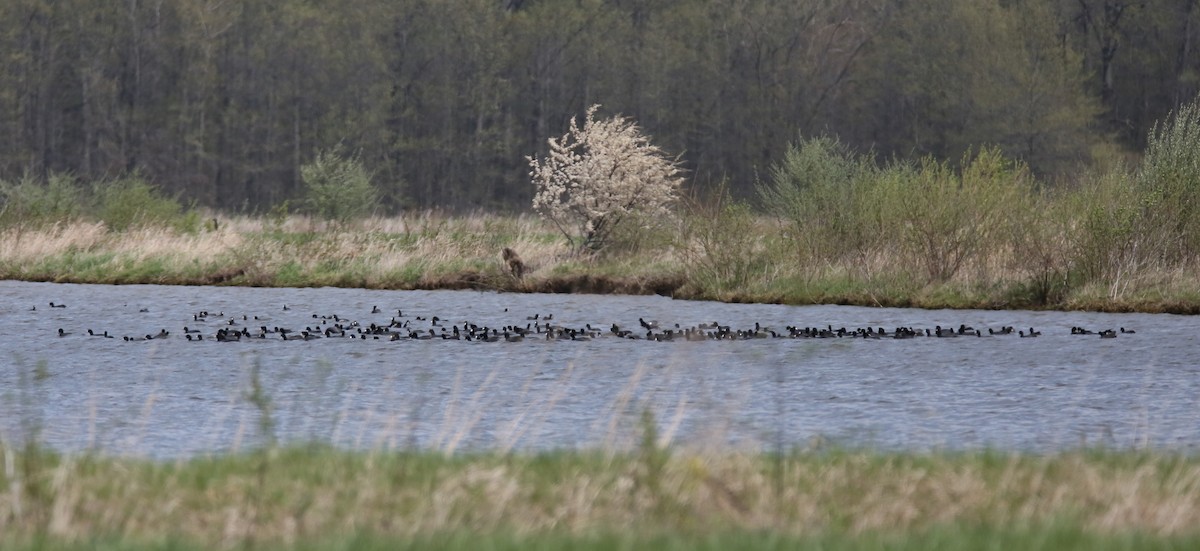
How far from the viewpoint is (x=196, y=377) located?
17.8m

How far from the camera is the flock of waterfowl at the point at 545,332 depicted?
22594 mm

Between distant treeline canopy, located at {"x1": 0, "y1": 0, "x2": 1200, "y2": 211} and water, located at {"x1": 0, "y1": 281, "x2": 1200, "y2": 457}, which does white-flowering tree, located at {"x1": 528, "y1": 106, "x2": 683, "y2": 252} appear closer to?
water, located at {"x1": 0, "y1": 281, "x2": 1200, "y2": 457}

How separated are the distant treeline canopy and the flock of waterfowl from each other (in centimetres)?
Result: 4546

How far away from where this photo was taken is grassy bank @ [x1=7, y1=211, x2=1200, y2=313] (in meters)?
28.0

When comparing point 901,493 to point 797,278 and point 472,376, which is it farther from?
point 797,278

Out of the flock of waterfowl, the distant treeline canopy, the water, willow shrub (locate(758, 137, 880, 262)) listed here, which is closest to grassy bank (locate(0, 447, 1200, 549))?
the water

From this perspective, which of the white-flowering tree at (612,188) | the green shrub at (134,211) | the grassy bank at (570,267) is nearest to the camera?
the grassy bank at (570,267)

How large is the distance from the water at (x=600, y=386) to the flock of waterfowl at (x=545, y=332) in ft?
1.09

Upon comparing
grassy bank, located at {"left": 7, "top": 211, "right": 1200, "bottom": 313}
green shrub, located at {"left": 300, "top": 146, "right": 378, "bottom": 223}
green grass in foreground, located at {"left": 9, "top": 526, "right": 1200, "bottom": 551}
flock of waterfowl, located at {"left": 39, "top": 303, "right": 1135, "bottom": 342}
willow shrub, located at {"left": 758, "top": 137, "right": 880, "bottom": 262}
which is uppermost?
green shrub, located at {"left": 300, "top": 146, "right": 378, "bottom": 223}

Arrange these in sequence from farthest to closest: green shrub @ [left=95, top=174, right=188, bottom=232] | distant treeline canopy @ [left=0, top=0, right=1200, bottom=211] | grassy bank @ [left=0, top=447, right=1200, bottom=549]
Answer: distant treeline canopy @ [left=0, top=0, right=1200, bottom=211] < green shrub @ [left=95, top=174, right=188, bottom=232] < grassy bank @ [left=0, top=447, right=1200, bottom=549]

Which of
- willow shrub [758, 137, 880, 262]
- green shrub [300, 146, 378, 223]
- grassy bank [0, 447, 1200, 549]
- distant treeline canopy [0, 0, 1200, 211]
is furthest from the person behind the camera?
distant treeline canopy [0, 0, 1200, 211]

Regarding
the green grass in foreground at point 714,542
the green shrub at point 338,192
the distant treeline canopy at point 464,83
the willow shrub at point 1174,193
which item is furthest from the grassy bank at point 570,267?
the distant treeline canopy at point 464,83

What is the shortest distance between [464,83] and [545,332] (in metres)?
56.6

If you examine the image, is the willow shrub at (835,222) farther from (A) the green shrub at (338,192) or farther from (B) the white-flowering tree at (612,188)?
(A) the green shrub at (338,192)
